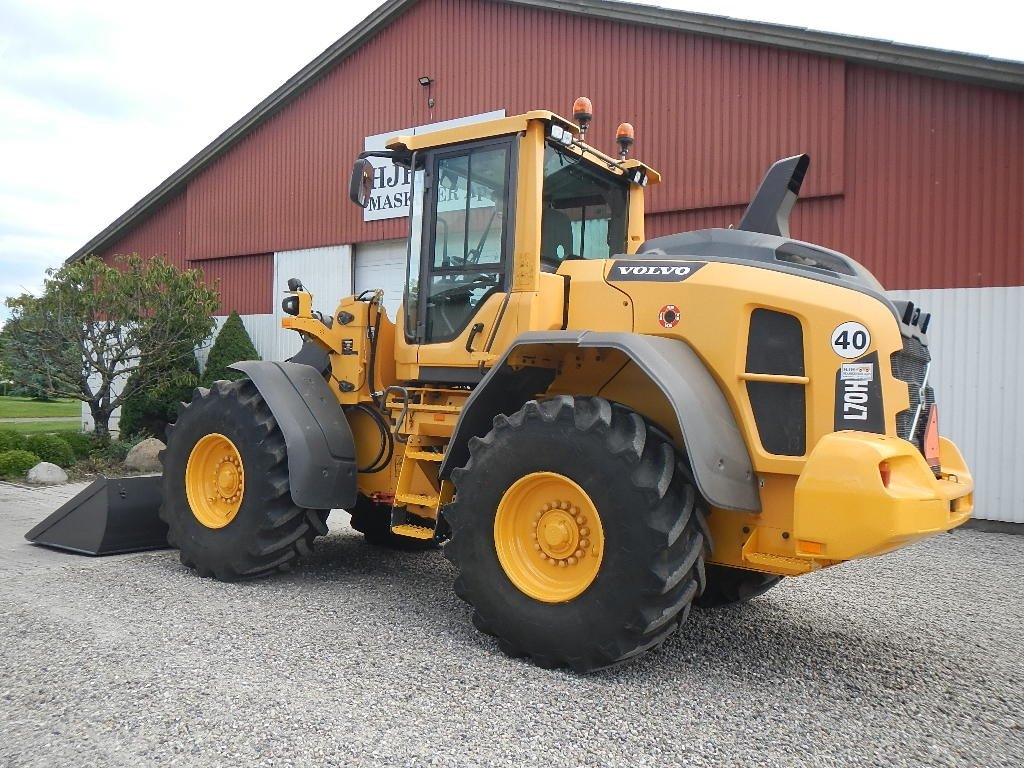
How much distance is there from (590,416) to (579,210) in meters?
1.91

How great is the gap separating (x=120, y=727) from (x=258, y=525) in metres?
2.23

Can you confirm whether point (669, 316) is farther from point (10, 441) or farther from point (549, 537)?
point (10, 441)

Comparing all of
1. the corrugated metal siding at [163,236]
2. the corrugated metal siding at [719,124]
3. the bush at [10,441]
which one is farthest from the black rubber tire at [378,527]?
the corrugated metal siding at [163,236]

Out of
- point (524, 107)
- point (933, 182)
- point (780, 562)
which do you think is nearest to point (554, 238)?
point (780, 562)

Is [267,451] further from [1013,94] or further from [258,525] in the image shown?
[1013,94]

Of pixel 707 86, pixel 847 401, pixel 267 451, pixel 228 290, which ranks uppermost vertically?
pixel 707 86

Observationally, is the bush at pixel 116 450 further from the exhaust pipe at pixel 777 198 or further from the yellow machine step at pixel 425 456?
the exhaust pipe at pixel 777 198

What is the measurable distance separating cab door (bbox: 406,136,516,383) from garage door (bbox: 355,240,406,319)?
26.4ft

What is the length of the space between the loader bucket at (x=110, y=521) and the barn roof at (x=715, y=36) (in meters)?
8.51

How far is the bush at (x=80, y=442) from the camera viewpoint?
13.0 meters

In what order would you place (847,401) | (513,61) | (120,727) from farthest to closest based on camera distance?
(513,61) < (847,401) < (120,727)

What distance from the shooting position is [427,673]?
385 cm

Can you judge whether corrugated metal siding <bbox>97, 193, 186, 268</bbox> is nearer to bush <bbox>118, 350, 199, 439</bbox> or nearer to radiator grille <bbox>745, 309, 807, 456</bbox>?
bush <bbox>118, 350, 199, 439</bbox>

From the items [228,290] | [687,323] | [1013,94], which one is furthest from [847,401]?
[228,290]
